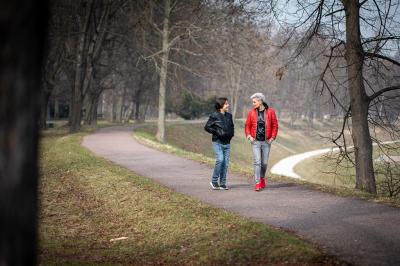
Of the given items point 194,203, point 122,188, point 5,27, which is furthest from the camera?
point 122,188

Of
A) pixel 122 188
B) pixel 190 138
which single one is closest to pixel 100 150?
pixel 122 188

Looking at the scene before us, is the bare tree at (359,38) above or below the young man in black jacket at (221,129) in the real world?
above

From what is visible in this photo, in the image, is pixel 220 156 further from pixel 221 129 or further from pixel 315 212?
pixel 315 212

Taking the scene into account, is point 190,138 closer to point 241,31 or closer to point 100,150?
point 241,31

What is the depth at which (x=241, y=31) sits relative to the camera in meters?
24.4

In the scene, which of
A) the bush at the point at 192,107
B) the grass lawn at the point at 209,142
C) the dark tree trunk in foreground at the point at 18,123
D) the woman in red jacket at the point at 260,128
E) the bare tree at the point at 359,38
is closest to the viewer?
the dark tree trunk in foreground at the point at 18,123

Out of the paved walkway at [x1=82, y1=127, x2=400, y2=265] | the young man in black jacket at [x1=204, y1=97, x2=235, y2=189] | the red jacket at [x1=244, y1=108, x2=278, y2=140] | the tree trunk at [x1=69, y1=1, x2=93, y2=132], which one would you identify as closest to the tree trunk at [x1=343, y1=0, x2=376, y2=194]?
the paved walkway at [x1=82, y1=127, x2=400, y2=265]

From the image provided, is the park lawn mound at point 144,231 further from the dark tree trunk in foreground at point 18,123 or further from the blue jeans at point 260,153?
the dark tree trunk in foreground at point 18,123

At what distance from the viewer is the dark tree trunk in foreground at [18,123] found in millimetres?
2062

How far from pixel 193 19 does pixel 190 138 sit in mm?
14794

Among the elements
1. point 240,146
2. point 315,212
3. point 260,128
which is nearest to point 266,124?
point 260,128

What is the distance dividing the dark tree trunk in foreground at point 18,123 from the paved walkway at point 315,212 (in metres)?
4.30

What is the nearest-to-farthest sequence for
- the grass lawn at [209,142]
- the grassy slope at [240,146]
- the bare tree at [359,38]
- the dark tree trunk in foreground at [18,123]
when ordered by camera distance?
1. the dark tree trunk in foreground at [18,123]
2. the bare tree at [359,38]
3. the grassy slope at [240,146]
4. the grass lawn at [209,142]

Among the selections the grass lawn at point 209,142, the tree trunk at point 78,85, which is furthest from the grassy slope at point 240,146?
the tree trunk at point 78,85
